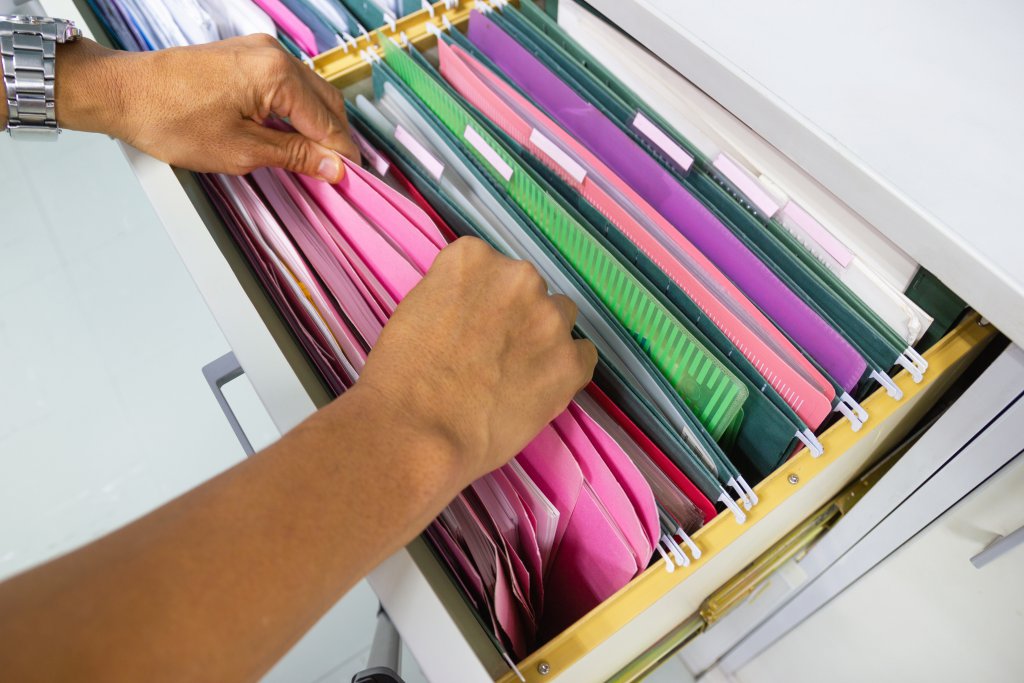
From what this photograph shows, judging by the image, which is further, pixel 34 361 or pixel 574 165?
pixel 34 361

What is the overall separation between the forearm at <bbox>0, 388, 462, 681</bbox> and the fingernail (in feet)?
→ 1.19

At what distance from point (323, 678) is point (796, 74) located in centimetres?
139

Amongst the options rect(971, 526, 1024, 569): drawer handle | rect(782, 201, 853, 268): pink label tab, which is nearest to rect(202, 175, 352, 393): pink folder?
rect(782, 201, 853, 268): pink label tab

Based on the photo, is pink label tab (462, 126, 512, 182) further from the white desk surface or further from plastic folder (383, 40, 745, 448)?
the white desk surface

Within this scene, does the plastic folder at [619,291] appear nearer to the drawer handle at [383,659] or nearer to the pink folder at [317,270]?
the pink folder at [317,270]

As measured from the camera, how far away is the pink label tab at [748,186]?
74 centimetres

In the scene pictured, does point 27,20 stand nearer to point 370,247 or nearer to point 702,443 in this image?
point 370,247

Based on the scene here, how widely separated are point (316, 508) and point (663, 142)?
21.6 inches

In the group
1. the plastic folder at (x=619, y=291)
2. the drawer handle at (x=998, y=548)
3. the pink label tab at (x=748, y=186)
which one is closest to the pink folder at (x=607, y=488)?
the plastic folder at (x=619, y=291)

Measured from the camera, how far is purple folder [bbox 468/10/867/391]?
2.24 feet

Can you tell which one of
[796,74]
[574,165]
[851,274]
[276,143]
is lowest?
[851,274]

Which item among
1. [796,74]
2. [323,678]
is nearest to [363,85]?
[796,74]

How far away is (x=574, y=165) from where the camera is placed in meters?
0.73

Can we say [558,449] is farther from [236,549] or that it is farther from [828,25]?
[828,25]
